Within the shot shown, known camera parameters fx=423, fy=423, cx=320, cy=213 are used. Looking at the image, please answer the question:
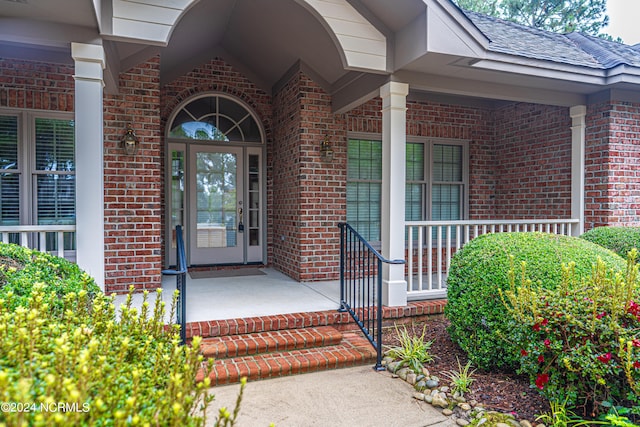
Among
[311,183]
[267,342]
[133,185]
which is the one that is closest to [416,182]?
[311,183]

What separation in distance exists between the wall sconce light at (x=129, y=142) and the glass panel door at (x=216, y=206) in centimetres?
153

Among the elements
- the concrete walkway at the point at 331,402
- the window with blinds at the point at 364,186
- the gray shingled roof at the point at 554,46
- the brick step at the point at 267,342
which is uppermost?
the gray shingled roof at the point at 554,46

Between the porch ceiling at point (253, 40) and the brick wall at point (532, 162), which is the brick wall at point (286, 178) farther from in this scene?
the brick wall at point (532, 162)

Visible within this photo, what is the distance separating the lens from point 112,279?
16.5 ft

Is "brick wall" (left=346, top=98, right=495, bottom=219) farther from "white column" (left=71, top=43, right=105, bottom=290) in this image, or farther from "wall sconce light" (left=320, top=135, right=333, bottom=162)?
"white column" (left=71, top=43, right=105, bottom=290)

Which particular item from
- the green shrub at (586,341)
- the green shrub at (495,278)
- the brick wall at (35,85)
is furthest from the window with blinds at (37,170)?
the green shrub at (586,341)

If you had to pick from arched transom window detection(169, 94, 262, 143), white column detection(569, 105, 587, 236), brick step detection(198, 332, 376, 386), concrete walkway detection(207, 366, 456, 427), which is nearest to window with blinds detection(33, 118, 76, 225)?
arched transom window detection(169, 94, 262, 143)

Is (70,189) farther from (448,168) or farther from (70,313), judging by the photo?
(448,168)

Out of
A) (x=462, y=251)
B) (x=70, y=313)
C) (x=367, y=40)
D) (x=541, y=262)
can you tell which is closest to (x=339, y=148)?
(x=367, y=40)

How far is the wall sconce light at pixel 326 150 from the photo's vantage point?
597 centimetres

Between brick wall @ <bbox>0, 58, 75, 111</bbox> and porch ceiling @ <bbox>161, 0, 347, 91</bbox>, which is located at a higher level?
porch ceiling @ <bbox>161, 0, 347, 91</bbox>

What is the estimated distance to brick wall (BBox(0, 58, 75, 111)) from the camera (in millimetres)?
4914

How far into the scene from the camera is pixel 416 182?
7.04m

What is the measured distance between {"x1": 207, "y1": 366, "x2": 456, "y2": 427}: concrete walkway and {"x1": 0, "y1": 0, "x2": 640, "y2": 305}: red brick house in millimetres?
1368
